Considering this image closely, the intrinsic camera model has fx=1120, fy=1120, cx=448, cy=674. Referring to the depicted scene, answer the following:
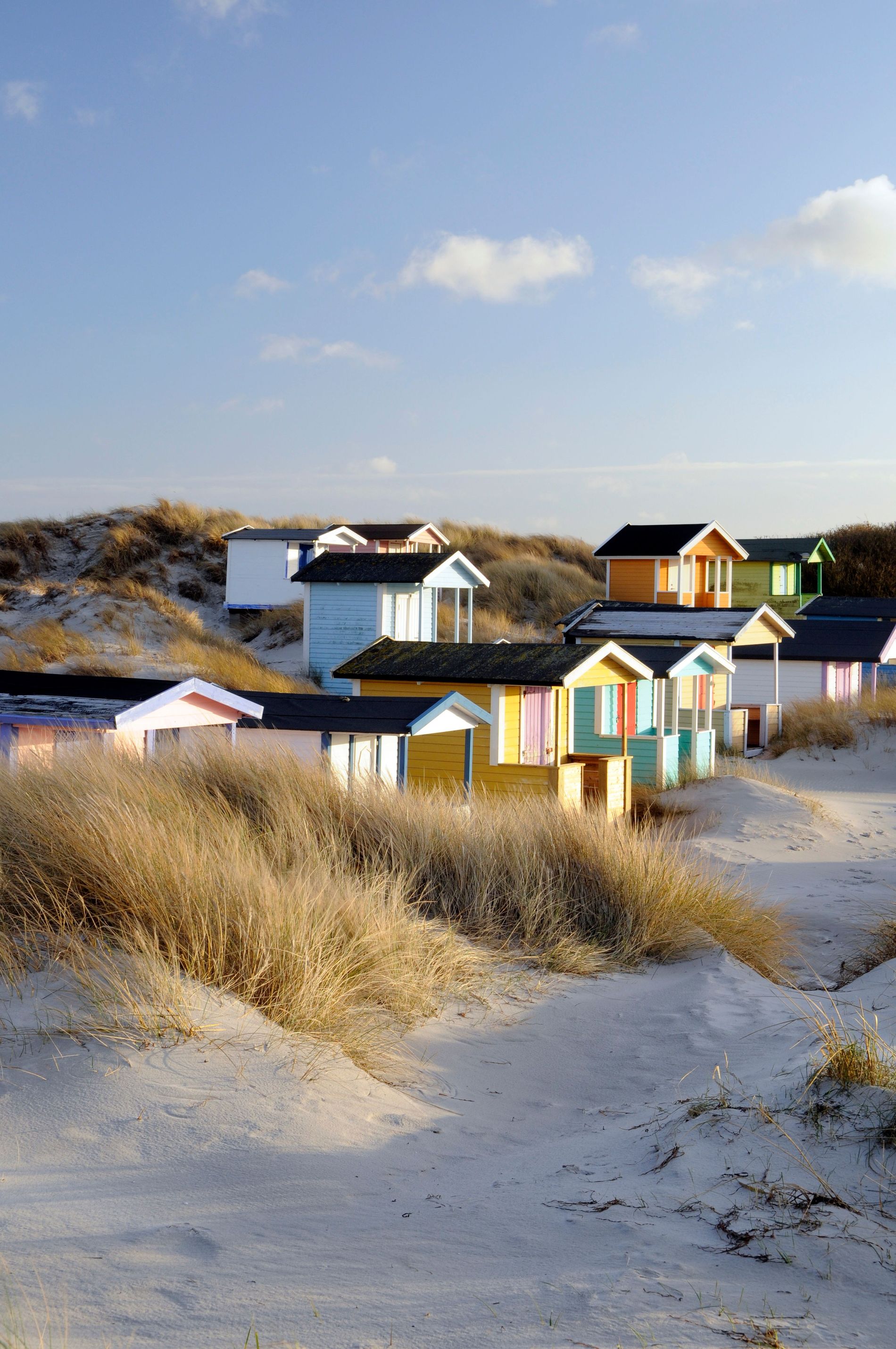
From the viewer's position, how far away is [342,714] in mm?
12578

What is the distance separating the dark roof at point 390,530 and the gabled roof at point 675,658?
22061 mm

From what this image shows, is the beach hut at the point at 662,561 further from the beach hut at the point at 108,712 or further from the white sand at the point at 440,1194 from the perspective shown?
the white sand at the point at 440,1194

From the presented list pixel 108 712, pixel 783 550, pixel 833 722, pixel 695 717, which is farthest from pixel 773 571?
pixel 108 712

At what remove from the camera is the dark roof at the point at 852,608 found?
121 ft

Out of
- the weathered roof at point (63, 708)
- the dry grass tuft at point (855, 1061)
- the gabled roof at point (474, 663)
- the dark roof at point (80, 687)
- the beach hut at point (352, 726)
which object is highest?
the gabled roof at point (474, 663)

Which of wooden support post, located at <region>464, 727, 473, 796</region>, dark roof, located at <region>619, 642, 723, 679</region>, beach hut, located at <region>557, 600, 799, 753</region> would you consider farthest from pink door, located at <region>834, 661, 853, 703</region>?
wooden support post, located at <region>464, 727, 473, 796</region>

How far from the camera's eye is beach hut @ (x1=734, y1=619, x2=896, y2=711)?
2862 centimetres

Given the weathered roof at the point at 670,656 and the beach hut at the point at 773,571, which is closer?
the weathered roof at the point at 670,656

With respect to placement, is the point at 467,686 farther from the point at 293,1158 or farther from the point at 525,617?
the point at 525,617

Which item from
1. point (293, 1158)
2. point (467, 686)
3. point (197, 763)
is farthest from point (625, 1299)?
point (467, 686)

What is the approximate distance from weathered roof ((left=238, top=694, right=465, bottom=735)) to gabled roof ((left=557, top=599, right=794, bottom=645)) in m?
12.6

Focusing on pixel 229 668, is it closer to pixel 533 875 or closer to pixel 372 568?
pixel 372 568

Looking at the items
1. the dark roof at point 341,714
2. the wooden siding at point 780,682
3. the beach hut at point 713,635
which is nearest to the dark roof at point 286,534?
the beach hut at point 713,635

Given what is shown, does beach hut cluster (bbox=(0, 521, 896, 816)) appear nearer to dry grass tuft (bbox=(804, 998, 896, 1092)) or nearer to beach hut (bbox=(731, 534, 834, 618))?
beach hut (bbox=(731, 534, 834, 618))
